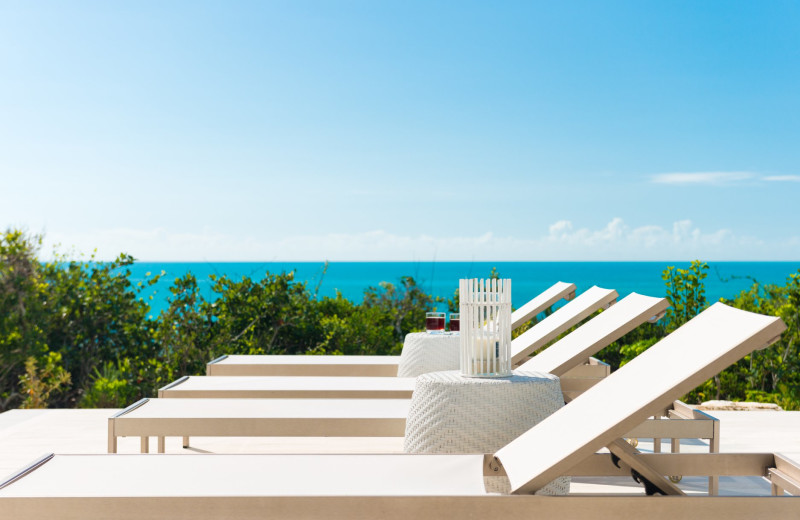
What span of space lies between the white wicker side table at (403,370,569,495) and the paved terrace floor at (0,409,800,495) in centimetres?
148

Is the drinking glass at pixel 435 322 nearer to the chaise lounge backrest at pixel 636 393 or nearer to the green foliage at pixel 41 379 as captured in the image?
the chaise lounge backrest at pixel 636 393

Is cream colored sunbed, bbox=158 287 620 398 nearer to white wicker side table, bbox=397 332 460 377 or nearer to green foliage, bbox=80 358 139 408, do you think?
white wicker side table, bbox=397 332 460 377

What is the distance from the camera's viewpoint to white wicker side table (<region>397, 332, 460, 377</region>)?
4840 millimetres

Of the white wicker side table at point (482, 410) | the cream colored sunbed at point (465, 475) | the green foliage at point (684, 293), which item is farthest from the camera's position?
the green foliage at point (684, 293)

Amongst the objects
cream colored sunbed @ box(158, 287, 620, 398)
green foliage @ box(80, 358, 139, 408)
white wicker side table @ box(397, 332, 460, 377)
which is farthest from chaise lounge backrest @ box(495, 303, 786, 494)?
green foliage @ box(80, 358, 139, 408)

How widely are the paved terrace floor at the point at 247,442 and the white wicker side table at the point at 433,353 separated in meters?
0.54

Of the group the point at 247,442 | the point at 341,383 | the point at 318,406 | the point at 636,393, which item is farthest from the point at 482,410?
the point at 247,442

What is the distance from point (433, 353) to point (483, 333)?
182 centimetres

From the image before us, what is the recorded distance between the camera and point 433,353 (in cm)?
486

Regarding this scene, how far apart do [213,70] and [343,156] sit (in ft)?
48.4

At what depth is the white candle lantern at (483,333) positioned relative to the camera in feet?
9.92

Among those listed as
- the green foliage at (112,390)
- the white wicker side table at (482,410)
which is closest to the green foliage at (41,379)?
the green foliage at (112,390)

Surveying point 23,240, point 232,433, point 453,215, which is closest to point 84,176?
point 453,215

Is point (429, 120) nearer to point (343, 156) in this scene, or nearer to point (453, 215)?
point (343, 156)
